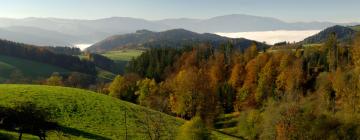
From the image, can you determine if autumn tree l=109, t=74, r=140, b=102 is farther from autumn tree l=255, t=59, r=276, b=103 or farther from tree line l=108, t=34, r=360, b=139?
autumn tree l=255, t=59, r=276, b=103

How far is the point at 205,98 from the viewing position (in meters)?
114

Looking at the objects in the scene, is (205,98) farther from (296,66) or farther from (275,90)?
(296,66)

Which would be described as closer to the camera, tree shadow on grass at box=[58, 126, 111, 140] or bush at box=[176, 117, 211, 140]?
tree shadow on grass at box=[58, 126, 111, 140]

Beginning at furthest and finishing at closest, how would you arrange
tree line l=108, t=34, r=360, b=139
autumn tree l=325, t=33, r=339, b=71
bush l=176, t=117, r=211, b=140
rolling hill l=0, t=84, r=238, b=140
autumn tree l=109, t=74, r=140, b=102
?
autumn tree l=325, t=33, r=339, b=71 → autumn tree l=109, t=74, r=140, b=102 → tree line l=108, t=34, r=360, b=139 → bush l=176, t=117, r=211, b=140 → rolling hill l=0, t=84, r=238, b=140

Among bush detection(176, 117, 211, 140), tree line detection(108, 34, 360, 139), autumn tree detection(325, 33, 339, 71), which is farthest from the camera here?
autumn tree detection(325, 33, 339, 71)

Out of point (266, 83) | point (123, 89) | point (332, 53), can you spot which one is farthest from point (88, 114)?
point (332, 53)

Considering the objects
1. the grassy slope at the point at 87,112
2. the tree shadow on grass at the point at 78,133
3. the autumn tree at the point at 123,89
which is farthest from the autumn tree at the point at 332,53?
the tree shadow on grass at the point at 78,133

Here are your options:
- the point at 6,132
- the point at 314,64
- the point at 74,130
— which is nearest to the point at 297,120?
the point at 74,130

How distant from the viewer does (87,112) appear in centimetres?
6234

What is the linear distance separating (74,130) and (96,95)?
82.7ft

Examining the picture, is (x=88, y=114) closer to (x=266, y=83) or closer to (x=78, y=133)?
(x=78, y=133)

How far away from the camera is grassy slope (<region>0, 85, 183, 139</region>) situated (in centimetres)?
5394

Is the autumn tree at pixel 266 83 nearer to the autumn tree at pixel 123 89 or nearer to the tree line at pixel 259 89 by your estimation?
the tree line at pixel 259 89

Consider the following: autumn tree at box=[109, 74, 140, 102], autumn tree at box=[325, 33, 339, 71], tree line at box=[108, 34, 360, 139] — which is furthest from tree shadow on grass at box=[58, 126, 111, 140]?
autumn tree at box=[325, 33, 339, 71]
